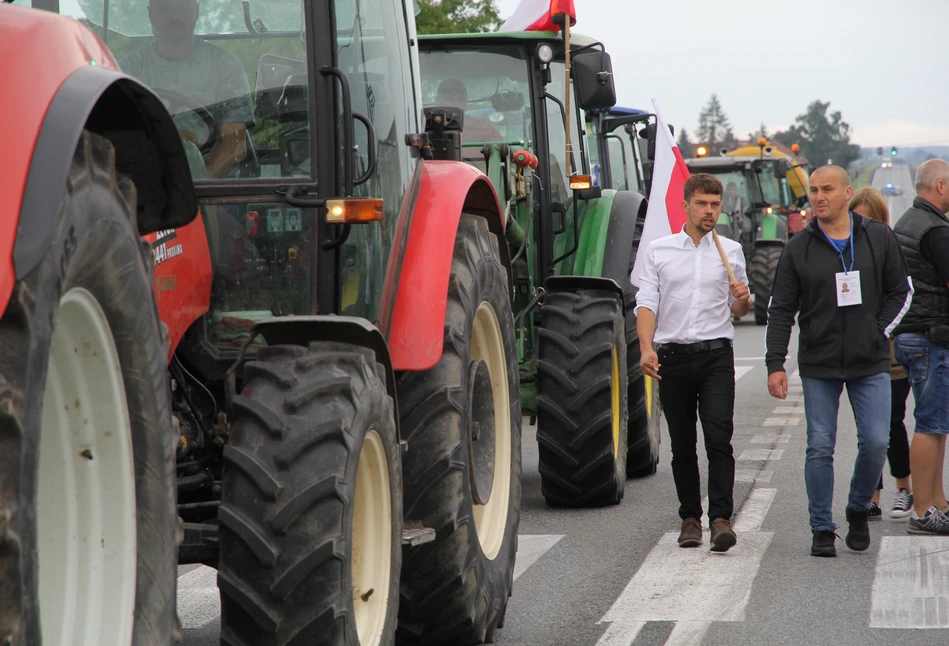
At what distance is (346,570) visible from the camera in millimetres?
3635

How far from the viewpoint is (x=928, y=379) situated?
7.15 m

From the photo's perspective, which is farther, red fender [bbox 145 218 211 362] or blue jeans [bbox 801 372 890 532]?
blue jeans [bbox 801 372 890 532]

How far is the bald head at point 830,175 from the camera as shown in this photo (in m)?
6.71

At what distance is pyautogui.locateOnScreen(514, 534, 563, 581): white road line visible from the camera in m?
6.54

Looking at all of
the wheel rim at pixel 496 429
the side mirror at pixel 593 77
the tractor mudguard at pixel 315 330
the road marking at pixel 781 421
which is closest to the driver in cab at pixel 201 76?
the tractor mudguard at pixel 315 330

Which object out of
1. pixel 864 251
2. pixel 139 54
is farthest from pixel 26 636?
pixel 864 251

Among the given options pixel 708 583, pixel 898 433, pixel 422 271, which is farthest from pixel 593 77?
pixel 422 271

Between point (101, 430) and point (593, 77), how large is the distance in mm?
5825

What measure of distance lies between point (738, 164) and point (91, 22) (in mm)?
22396

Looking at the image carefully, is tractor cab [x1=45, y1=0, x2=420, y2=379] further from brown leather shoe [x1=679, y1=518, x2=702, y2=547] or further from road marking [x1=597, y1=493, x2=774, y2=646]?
brown leather shoe [x1=679, y1=518, x2=702, y2=547]

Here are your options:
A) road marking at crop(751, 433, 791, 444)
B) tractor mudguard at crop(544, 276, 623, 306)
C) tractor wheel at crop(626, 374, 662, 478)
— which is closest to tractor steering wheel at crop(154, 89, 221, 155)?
tractor mudguard at crop(544, 276, 623, 306)

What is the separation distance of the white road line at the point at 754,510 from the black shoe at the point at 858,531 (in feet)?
1.93

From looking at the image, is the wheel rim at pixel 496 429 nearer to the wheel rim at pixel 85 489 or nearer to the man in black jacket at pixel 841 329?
the man in black jacket at pixel 841 329

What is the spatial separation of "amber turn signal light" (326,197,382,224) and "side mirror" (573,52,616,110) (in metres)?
4.20
